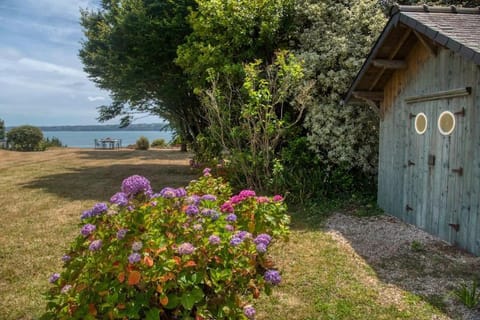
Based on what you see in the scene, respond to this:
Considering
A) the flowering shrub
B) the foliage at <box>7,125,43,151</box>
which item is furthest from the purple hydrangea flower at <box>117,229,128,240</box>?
the foliage at <box>7,125,43,151</box>

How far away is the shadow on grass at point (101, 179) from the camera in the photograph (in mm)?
9492

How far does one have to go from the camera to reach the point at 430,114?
576cm

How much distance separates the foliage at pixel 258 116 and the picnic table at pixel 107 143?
63.7 ft

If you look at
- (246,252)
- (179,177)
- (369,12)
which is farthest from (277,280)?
(179,177)

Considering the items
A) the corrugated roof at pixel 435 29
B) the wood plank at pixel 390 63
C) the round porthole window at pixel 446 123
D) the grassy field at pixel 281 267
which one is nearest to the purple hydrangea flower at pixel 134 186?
the grassy field at pixel 281 267

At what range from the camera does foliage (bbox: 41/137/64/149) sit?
22.9m

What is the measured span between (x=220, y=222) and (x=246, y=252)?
1.16ft

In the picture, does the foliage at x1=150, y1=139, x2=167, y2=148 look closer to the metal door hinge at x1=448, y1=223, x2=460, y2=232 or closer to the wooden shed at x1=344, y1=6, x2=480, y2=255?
the wooden shed at x1=344, y1=6, x2=480, y2=255

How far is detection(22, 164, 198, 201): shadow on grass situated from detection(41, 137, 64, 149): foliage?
10802 mm

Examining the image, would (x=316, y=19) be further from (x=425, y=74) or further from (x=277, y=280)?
(x=277, y=280)

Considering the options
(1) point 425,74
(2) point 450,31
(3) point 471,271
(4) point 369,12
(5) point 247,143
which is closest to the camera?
(3) point 471,271

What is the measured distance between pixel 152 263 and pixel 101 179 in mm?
9738

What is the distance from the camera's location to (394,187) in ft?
22.6

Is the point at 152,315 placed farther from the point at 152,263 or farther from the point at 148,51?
the point at 148,51
